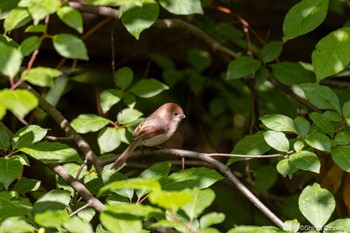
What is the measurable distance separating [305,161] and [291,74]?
1.26 metres

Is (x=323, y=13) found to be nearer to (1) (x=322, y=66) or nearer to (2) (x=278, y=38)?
(1) (x=322, y=66)

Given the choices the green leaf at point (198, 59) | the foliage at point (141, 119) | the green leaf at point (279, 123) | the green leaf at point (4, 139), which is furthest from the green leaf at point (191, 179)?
the green leaf at point (198, 59)

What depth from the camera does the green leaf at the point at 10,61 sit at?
1.93 m

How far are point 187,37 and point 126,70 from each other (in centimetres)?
118

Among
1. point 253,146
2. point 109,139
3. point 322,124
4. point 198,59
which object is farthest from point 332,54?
point 198,59

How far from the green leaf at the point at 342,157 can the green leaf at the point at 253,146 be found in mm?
453

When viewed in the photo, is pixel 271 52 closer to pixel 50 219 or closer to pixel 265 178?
pixel 265 178

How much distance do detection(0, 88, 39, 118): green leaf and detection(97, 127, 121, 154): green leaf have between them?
4.94 feet

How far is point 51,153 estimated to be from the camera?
2676 millimetres

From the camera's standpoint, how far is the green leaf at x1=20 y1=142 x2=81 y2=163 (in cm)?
264

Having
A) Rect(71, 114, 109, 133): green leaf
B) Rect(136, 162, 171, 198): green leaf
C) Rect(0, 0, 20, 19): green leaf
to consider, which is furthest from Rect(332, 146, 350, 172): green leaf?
Rect(0, 0, 20, 19): green leaf

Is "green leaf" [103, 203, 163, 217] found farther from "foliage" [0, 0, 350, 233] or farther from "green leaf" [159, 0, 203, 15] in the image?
"green leaf" [159, 0, 203, 15]

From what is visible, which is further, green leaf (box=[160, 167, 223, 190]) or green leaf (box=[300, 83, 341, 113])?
green leaf (box=[300, 83, 341, 113])

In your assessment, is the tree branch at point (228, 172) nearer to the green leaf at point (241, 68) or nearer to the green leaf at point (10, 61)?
the green leaf at point (241, 68)
